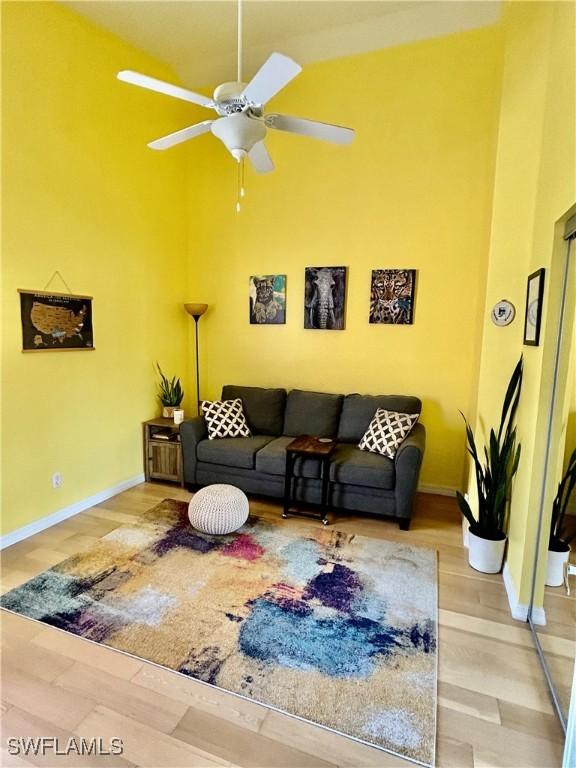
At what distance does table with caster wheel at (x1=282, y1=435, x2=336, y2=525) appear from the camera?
334 cm

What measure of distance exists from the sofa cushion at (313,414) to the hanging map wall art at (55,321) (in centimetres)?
192

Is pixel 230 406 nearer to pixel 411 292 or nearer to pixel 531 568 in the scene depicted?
pixel 411 292

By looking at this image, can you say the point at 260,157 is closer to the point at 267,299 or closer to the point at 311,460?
the point at 267,299

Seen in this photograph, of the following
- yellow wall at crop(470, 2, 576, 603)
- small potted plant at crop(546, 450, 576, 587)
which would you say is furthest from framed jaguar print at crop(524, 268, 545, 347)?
small potted plant at crop(546, 450, 576, 587)

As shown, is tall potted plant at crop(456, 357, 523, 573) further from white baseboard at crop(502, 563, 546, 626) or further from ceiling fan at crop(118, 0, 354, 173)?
ceiling fan at crop(118, 0, 354, 173)

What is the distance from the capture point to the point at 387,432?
11.5 ft

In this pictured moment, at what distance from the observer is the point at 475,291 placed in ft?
12.3

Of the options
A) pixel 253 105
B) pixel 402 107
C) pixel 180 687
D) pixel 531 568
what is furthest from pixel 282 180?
pixel 180 687

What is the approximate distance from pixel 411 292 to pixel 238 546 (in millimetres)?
2693

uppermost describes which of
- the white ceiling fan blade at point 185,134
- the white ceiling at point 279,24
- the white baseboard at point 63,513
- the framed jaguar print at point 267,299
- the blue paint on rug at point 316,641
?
the white ceiling at point 279,24

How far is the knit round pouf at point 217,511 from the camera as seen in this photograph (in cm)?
305

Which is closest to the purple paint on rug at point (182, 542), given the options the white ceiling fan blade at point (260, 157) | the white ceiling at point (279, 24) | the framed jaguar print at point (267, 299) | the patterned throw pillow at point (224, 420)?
the patterned throw pillow at point (224, 420)

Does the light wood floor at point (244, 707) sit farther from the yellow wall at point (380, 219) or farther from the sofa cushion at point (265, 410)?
the sofa cushion at point (265, 410)

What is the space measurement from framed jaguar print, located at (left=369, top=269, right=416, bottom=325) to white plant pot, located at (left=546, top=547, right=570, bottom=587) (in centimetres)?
241
